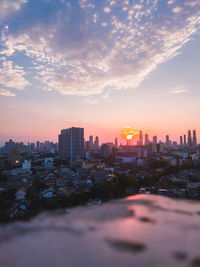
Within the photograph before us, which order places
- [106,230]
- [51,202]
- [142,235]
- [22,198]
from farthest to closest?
[22,198]
[51,202]
[106,230]
[142,235]

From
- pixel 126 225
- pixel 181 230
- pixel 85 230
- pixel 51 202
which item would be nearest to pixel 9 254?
pixel 85 230

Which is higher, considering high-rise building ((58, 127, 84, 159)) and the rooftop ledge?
high-rise building ((58, 127, 84, 159))

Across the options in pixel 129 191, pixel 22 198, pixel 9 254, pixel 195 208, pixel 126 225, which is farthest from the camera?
pixel 129 191

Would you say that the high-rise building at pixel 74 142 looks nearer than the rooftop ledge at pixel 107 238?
No

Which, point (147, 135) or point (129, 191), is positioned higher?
point (147, 135)

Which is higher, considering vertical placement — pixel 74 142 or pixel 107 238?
pixel 74 142

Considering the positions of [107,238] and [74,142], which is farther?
[74,142]

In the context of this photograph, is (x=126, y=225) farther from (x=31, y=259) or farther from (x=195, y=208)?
(x=195, y=208)

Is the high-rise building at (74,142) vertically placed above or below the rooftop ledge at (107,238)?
above
